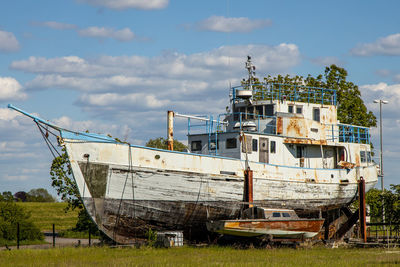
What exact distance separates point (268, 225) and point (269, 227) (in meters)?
0.14

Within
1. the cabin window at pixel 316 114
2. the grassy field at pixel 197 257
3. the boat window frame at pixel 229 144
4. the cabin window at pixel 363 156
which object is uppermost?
the cabin window at pixel 316 114

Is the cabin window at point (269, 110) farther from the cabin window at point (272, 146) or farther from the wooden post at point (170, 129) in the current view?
the wooden post at point (170, 129)

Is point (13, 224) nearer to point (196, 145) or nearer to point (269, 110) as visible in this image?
point (196, 145)

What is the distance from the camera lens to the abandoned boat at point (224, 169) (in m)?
25.6

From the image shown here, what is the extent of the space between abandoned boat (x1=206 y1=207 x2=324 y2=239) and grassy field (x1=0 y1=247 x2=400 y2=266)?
101 centimetres

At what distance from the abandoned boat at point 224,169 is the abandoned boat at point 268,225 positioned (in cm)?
180

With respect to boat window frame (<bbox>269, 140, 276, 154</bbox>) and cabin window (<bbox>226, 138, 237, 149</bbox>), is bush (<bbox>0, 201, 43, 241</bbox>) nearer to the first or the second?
cabin window (<bbox>226, 138, 237, 149</bbox>)

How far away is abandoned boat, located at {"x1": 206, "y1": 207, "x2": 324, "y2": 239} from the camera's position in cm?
2593

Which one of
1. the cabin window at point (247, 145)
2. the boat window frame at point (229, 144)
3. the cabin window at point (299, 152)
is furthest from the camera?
the cabin window at point (299, 152)

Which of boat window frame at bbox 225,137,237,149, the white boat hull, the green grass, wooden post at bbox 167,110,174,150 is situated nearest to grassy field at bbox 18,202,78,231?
the green grass

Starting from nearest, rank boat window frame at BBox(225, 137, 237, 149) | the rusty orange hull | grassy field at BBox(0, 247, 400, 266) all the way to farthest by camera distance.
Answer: grassy field at BBox(0, 247, 400, 266) < the rusty orange hull < boat window frame at BBox(225, 137, 237, 149)

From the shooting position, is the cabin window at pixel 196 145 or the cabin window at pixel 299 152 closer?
the cabin window at pixel 196 145

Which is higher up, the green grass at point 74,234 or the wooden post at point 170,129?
the wooden post at point 170,129

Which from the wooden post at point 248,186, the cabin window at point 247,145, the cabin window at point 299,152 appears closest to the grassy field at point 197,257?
the wooden post at point 248,186
